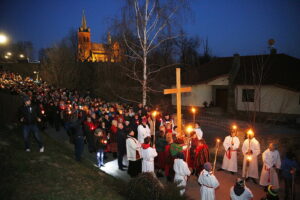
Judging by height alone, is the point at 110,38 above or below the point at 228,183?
above

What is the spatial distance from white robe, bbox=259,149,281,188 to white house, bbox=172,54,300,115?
347 inches

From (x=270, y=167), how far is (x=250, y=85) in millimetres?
13407

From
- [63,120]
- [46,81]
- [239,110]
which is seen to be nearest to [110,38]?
[63,120]

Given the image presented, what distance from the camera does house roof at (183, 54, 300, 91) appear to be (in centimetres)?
1855

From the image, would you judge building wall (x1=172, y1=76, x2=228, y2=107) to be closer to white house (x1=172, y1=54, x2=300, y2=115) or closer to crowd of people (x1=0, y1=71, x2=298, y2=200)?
white house (x1=172, y1=54, x2=300, y2=115)

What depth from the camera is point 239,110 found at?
20.6 metres

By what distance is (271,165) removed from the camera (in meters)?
7.36

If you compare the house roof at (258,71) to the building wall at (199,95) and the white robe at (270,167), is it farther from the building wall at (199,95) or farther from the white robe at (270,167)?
the white robe at (270,167)

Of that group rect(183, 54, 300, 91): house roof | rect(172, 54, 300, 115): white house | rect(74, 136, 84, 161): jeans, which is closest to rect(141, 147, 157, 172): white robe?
rect(74, 136, 84, 161): jeans

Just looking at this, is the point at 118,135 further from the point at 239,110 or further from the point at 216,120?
the point at 239,110

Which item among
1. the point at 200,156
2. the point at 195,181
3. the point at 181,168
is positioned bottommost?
the point at 195,181

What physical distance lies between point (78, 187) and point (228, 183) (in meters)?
5.28

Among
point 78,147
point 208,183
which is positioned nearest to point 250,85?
point 208,183

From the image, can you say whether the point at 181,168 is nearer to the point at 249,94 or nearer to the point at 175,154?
the point at 175,154
